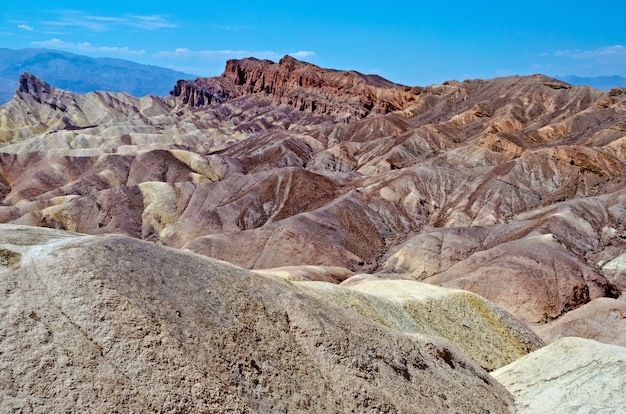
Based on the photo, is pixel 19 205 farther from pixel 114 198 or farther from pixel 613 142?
pixel 613 142

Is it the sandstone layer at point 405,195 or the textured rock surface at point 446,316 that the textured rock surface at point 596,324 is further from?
the sandstone layer at point 405,195

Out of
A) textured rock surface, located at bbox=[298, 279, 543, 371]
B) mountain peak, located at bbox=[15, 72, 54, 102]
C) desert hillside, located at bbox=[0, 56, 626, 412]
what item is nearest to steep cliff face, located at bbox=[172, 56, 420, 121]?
desert hillside, located at bbox=[0, 56, 626, 412]

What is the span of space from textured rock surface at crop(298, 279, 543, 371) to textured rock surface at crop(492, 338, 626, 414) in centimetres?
484

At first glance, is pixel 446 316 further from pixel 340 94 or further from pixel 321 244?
pixel 340 94

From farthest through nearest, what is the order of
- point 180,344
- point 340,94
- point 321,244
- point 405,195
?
1. point 340,94
2. point 405,195
3. point 321,244
4. point 180,344

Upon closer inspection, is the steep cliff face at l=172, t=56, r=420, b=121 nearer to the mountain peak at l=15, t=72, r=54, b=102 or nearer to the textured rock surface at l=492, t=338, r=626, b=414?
the mountain peak at l=15, t=72, r=54, b=102

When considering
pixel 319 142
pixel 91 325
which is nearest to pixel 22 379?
pixel 91 325

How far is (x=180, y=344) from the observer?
1691 cm

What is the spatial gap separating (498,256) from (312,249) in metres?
21.6

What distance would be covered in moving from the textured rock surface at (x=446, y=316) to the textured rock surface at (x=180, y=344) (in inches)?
299

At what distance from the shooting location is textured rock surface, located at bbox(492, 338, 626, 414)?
22.2 metres

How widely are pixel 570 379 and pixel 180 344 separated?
18249 mm

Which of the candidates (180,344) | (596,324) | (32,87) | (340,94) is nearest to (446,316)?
(596,324)

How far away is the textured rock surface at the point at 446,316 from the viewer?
3134 cm
